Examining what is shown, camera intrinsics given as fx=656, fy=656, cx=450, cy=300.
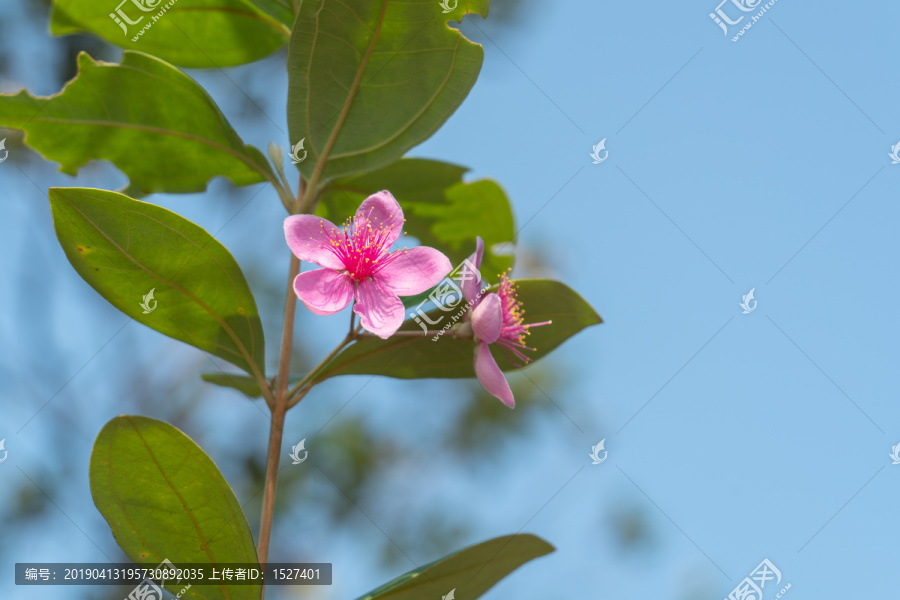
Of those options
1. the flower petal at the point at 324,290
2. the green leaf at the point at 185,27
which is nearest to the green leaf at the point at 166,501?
the flower petal at the point at 324,290

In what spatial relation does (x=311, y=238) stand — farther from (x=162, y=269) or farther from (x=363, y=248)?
(x=162, y=269)

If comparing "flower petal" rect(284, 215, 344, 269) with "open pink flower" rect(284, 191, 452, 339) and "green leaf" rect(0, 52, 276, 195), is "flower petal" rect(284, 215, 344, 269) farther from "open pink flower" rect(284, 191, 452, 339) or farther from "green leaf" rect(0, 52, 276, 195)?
"green leaf" rect(0, 52, 276, 195)

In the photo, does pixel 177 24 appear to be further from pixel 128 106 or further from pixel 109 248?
pixel 109 248

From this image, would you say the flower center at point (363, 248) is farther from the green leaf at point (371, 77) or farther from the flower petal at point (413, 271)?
the green leaf at point (371, 77)

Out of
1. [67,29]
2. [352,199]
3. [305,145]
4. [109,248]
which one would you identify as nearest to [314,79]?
[305,145]

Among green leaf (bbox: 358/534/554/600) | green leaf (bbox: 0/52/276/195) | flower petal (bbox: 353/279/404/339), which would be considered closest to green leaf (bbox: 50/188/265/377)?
flower petal (bbox: 353/279/404/339)
